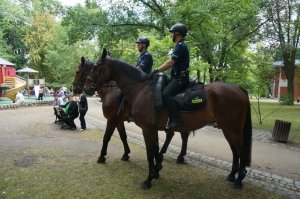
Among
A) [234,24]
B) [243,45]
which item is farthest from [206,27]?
[243,45]

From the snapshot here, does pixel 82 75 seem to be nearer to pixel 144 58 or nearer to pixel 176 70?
pixel 144 58

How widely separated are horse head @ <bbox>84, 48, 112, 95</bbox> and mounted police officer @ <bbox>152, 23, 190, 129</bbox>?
1.15 m

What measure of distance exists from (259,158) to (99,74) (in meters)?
5.23

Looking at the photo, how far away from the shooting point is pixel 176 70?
5.51 m

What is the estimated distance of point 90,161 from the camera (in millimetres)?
7008

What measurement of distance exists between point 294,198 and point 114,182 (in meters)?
3.50

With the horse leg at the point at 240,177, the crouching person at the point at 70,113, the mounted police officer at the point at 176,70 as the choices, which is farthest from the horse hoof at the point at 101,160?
the crouching person at the point at 70,113

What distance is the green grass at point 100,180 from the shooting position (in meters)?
5.06

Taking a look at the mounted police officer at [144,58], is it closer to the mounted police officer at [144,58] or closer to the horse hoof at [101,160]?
the mounted police officer at [144,58]

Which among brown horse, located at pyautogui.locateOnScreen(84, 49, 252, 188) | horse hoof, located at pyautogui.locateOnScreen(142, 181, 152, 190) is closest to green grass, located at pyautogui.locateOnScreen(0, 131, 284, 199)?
horse hoof, located at pyautogui.locateOnScreen(142, 181, 152, 190)

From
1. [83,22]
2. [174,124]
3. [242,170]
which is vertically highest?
[83,22]

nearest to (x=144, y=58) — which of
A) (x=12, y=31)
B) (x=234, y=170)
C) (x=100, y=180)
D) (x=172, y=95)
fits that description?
(x=172, y=95)

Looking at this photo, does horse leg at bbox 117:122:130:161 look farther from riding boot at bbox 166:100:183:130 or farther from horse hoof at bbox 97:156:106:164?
riding boot at bbox 166:100:183:130

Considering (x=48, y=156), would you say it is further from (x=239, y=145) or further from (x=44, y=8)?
(x=44, y=8)
